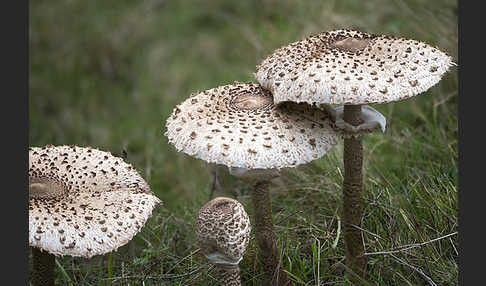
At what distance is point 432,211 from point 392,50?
1352 millimetres

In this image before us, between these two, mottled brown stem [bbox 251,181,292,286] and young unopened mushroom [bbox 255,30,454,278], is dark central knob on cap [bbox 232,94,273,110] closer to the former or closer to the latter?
young unopened mushroom [bbox 255,30,454,278]

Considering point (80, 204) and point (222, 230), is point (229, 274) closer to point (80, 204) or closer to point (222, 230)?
point (222, 230)

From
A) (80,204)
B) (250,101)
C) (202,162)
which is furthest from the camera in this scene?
(202,162)

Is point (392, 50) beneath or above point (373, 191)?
above

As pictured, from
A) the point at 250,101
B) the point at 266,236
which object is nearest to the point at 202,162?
the point at 266,236

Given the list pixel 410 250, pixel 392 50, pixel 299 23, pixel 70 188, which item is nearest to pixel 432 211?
pixel 410 250

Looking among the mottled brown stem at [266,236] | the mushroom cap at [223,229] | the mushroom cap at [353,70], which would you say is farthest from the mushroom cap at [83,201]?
the mushroom cap at [353,70]

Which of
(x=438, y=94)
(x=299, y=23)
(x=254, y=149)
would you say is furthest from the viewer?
(x=299, y=23)

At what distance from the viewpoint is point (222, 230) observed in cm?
289

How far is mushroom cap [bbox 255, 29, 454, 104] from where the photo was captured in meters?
2.76

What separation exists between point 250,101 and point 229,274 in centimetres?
112

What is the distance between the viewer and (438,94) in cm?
539

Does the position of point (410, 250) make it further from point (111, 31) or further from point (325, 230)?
point (111, 31)

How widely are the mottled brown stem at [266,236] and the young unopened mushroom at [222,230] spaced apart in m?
0.37
